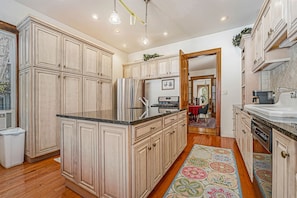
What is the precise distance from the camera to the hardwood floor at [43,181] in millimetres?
1493

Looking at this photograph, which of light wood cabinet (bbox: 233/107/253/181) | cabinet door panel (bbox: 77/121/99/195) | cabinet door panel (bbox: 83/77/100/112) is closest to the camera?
cabinet door panel (bbox: 77/121/99/195)

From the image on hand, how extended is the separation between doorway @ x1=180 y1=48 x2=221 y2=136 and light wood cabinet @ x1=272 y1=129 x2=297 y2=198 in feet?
6.96

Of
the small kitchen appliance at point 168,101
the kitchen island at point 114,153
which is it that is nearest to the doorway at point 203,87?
the small kitchen appliance at point 168,101

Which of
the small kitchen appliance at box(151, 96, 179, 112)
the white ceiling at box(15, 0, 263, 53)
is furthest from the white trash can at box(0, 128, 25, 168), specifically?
the small kitchen appliance at box(151, 96, 179, 112)

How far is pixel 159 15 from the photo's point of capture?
286 centimetres

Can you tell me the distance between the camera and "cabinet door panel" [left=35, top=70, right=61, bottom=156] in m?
2.29

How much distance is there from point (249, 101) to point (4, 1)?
16.2 ft

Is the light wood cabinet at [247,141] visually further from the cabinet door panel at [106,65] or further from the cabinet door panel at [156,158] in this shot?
the cabinet door panel at [106,65]

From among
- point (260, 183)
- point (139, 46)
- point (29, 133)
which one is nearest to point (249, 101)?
point (260, 183)

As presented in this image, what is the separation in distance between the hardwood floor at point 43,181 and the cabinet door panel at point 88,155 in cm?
27

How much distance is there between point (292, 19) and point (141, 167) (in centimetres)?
198

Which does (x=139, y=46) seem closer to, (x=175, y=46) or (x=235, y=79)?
(x=175, y=46)

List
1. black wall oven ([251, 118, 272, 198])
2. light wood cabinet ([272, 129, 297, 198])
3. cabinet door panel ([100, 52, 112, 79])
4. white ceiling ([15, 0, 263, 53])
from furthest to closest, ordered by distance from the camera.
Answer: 1. cabinet door panel ([100, 52, 112, 79])
2. white ceiling ([15, 0, 263, 53])
3. black wall oven ([251, 118, 272, 198])
4. light wood cabinet ([272, 129, 297, 198])

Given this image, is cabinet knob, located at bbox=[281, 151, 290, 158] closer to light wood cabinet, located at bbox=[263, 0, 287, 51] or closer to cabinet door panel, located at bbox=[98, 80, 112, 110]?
light wood cabinet, located at bbox=[263, 0, 287, 51]
